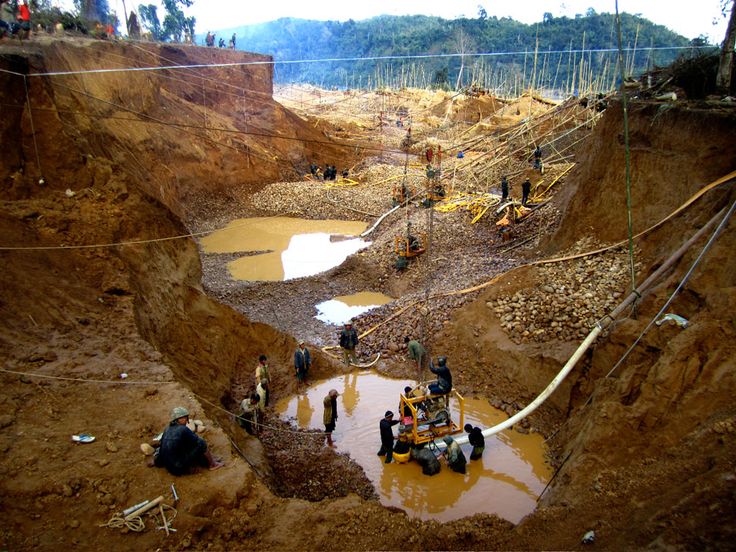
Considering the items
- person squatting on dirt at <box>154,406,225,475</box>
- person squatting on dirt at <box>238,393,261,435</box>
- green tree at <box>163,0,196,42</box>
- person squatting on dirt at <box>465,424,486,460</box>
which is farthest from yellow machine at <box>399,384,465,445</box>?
green tree at <box>163,0,196,42</box>

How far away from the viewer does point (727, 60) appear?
10828 millimetres

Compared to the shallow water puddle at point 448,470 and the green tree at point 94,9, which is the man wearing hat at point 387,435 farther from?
the green tree at point 94,9

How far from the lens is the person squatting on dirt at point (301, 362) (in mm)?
10930

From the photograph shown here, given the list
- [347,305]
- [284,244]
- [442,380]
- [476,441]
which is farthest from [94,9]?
[476,441]

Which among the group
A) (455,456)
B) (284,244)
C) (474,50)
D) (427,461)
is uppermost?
(474,50)

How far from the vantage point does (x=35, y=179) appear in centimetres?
1014

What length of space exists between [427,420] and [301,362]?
135 inches

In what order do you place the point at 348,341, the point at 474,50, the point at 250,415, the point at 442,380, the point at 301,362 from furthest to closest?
the point at 474,50 < the point at 348,341 < the point at 301,362 < the point at 250,415 < the point at 442,380

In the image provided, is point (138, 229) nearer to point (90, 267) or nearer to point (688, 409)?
point (90, 267)

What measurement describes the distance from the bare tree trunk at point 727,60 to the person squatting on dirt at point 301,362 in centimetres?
A: 1104

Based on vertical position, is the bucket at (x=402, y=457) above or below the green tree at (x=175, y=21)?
below

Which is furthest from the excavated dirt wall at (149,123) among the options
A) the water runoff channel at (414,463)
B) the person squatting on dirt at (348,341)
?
the water runoff channel at (414,463)

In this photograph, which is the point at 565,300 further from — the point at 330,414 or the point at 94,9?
the point at 94,9

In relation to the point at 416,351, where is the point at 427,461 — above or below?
below
